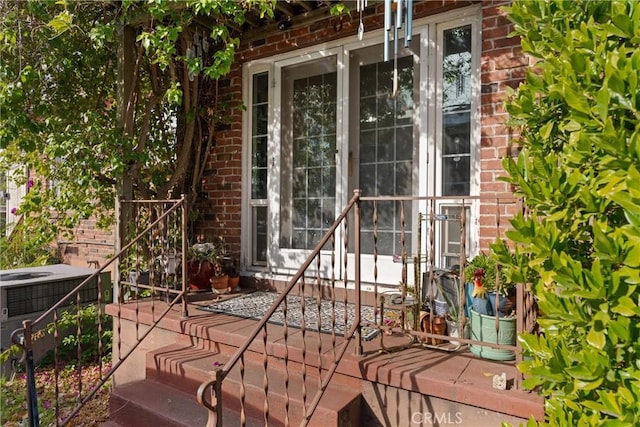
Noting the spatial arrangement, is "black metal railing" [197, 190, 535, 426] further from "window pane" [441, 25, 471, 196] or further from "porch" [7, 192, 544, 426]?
"window pane" [441, 25, 471, 196]

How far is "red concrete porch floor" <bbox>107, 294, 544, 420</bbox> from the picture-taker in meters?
1.93

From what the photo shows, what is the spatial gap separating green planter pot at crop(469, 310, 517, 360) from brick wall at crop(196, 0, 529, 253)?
1.77 feet

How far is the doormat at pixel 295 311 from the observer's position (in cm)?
300

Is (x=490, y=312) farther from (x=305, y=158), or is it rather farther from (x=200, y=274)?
(x=200, y=274)

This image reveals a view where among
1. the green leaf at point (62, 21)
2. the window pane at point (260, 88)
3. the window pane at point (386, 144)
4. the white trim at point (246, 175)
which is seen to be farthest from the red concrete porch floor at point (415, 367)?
the green leaf at point (62, 21)

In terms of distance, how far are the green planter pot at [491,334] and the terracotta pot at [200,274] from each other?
2671mm

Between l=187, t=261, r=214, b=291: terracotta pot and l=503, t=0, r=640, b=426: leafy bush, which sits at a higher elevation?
l=503, t=0, r=640, b=426: leafy bush

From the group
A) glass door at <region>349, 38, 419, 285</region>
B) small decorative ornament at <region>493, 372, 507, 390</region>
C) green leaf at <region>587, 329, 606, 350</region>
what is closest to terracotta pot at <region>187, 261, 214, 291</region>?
glass door at <region>349, 38, 419, 285</region>

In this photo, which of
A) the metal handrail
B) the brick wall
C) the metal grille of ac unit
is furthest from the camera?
the metal grille of ac unit

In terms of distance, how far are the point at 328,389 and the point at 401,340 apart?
59cm

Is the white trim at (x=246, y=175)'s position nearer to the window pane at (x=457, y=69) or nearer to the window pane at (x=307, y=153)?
the window pane at (x=307, y=153)

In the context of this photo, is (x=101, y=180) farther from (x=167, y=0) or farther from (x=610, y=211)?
(x=610, y=211)

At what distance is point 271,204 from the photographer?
4.25 meters

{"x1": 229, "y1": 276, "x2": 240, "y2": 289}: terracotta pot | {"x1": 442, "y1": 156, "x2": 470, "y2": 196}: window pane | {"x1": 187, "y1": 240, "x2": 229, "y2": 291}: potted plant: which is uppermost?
{"x1": 442, "y1": 156, "x2": 470, "y2": 196}: window pane
